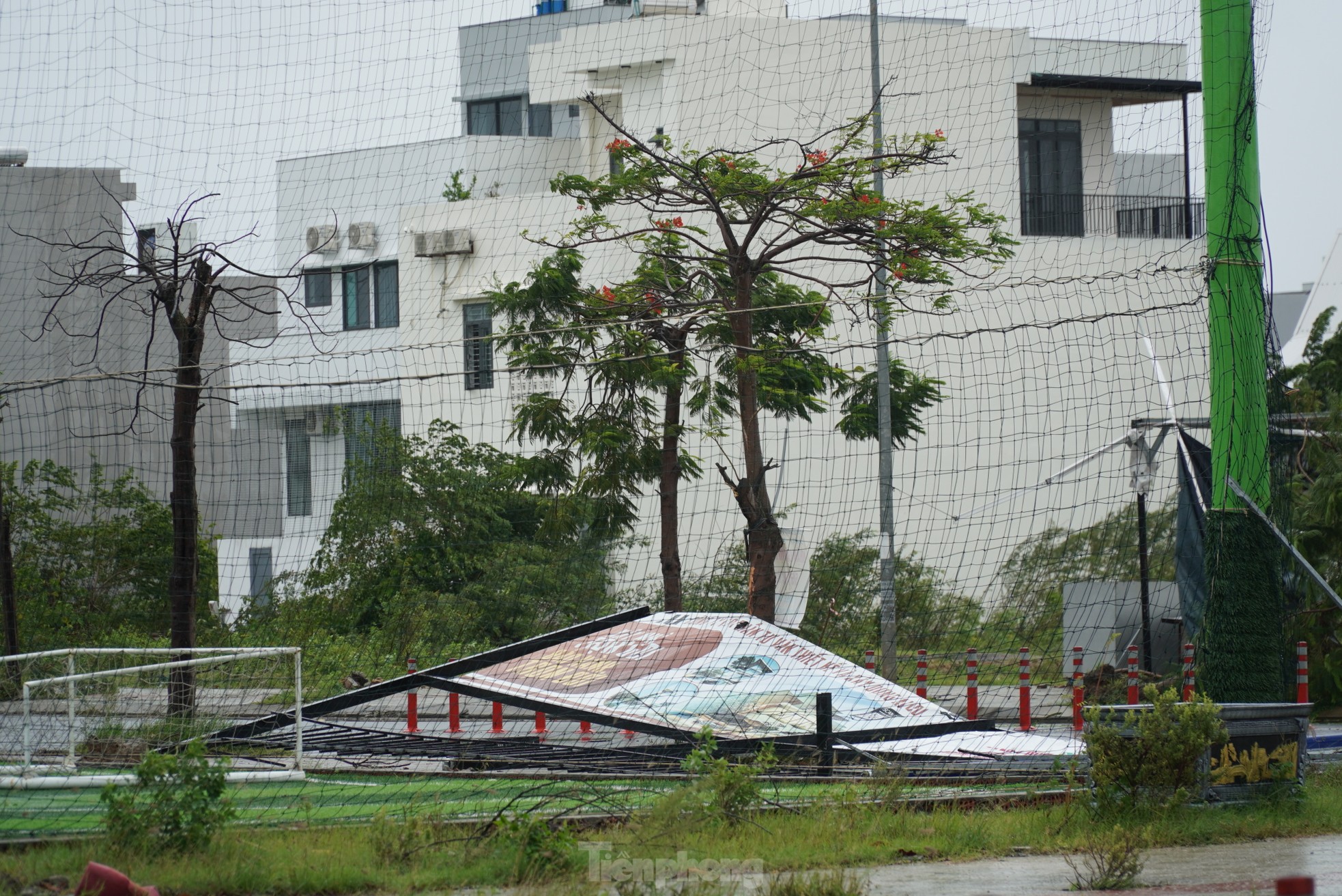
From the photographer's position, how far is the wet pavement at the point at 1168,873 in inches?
219

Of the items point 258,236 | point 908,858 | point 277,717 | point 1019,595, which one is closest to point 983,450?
point 1019,595

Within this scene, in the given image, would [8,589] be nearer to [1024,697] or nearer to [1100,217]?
[1024,697]

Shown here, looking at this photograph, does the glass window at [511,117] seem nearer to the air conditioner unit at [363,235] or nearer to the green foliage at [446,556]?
the air conditioner unit at [363,235]

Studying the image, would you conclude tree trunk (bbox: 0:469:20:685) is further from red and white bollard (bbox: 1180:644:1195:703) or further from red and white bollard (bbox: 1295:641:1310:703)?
red and white bollard (bbox: 1295:641:1310:703)

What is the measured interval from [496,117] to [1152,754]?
87.4ft

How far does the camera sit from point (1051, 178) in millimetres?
25312

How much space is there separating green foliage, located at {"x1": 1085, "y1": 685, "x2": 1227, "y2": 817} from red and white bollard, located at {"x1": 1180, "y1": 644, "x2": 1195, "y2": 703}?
2707 millimetres

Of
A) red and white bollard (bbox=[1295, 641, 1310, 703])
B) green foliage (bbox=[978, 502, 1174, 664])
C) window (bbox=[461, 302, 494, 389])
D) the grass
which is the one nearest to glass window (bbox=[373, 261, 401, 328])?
window (bbox=[461, 302, 494, 389])

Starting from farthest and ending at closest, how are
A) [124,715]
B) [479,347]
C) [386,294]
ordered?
[386,294]
[479,347]
[124,715]

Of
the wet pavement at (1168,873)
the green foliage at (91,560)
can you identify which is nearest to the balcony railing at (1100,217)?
the green foliage at (91,560)

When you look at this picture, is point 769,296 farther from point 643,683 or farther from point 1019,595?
point 643,683

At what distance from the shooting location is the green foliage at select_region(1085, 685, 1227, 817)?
6844 mm

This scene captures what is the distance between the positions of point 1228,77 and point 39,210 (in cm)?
2023

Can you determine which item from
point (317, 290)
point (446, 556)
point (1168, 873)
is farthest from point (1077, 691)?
point (317, 290)
